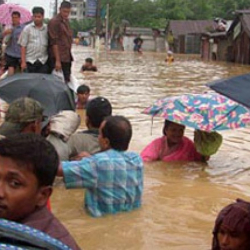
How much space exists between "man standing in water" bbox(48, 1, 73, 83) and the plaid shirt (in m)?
4.12

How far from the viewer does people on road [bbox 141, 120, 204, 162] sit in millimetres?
6293

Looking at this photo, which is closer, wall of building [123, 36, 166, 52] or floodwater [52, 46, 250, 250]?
floodwater [52, 46, 250, 250]

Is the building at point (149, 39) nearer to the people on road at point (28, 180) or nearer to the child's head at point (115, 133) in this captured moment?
the child's head at point (115, 133)

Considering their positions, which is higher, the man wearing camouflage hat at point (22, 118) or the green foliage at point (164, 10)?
the man wearing camouflage hat at point (22, 118)

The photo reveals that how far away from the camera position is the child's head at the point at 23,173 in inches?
85.1

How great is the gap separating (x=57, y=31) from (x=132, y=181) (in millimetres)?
4402

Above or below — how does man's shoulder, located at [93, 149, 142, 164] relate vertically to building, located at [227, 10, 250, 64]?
above

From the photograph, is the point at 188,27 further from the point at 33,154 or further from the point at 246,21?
the point at 33,154

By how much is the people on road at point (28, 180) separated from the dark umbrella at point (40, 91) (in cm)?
336

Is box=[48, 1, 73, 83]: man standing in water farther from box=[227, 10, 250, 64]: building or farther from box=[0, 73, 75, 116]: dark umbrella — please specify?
box=[227, 10, 250, 64]: building

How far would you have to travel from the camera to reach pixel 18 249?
157 centimetres

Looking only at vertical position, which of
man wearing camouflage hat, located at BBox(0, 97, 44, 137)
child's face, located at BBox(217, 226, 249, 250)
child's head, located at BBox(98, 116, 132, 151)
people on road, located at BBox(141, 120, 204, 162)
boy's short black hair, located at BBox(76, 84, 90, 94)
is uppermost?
man wearing camouflage hat, located at BBox(0, 97, 44, 137)

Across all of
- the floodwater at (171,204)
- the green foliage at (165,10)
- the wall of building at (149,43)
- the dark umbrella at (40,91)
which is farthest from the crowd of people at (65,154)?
the green foliage at (165,10)

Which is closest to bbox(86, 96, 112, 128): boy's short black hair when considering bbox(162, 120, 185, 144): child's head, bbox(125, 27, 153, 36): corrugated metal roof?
bbox(162, 120, 185, 144): child's head
